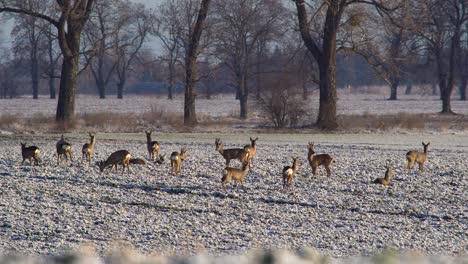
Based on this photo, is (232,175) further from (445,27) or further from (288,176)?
(445,27)

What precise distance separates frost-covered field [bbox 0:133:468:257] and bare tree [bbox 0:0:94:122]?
1568cm

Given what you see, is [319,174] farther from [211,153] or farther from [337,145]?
[337,145]

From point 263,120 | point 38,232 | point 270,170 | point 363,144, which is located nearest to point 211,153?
point 270,170

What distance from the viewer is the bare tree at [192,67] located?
45.1m

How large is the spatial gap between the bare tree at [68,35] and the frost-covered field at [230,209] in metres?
15.7

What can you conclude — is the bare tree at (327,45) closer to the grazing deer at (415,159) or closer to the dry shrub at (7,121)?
the dry shrub at (7,121)

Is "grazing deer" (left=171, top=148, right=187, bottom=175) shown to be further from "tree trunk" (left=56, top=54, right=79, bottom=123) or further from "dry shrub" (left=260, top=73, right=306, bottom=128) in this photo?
"dry shrub" (left=260, top=73, right=306, bottom=128)

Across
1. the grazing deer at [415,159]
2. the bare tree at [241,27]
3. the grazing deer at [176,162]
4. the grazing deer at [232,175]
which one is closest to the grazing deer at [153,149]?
the grazing deer at [176,162]

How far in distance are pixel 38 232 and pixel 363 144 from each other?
71.9 feet

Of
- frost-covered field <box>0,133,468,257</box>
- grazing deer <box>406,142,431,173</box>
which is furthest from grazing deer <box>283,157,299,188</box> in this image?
grazing deer <box>406,142,431,173</box>

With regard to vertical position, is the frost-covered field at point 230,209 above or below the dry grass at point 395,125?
below

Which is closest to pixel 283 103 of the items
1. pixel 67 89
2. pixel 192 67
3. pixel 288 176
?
pixel 192 67

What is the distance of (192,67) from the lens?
46.9 meters

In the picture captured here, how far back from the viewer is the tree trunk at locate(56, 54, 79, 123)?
4344 centimetres
